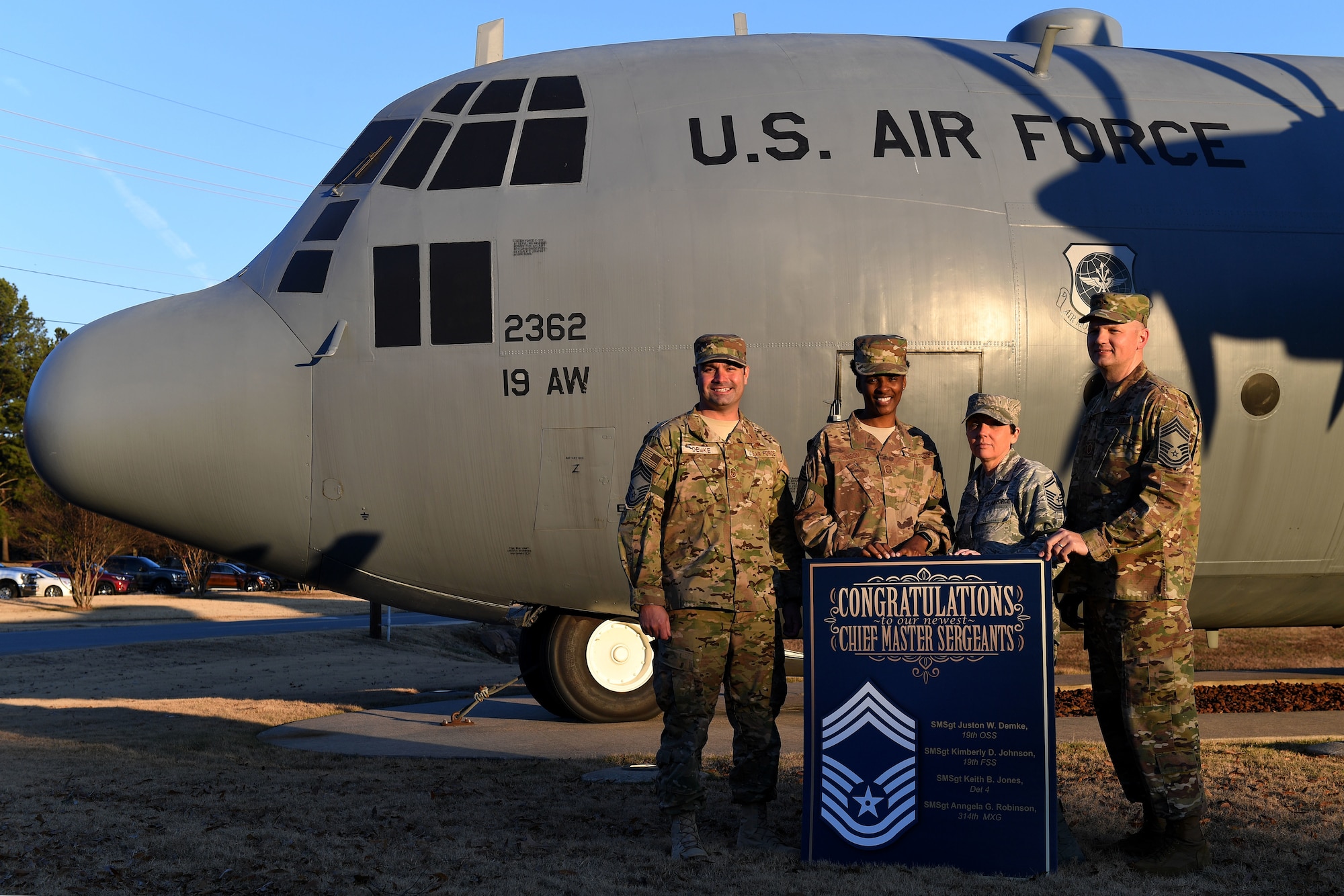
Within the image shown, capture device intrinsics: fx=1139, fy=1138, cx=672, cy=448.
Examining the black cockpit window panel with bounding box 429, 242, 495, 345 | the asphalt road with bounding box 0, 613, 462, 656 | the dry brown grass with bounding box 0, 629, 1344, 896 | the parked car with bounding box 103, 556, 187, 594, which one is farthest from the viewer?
the parked car with bounding box 103, 556, 187, 594

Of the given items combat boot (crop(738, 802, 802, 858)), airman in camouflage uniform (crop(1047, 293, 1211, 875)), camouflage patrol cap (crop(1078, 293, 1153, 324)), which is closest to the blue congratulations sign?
combat boot (crop(738, 802, 802, 858))

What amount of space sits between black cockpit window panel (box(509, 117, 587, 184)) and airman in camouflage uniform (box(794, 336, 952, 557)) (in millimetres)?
3233

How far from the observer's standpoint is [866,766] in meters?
4.57

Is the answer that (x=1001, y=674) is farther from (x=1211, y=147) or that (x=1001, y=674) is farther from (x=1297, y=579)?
(x=1211, y=147)

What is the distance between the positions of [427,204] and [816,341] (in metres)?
2.77

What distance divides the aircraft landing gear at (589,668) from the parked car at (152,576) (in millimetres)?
42792

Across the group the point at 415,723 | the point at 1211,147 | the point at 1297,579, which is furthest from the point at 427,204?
the point at 1297,579

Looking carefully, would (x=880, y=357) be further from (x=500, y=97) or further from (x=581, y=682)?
(x=581, y=682)

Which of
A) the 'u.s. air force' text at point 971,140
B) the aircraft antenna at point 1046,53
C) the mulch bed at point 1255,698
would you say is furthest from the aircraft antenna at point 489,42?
the mulch bed at point 1255,698

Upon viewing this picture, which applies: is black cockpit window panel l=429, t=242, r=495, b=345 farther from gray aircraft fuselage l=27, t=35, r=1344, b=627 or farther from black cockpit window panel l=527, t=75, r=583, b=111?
black cockpit window panel l=527, t=75, r=583, b=111

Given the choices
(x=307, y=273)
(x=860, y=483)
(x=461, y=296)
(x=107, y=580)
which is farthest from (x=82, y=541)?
(x=860, y=483)

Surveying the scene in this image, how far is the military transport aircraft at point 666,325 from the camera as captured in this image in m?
7.32

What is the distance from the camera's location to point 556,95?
7945 mm

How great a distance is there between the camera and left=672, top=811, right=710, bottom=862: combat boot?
4.66 m
